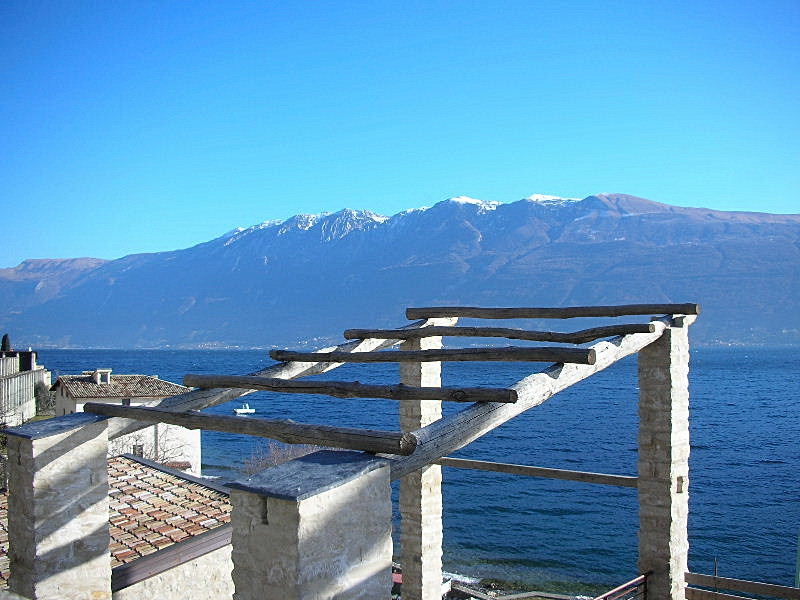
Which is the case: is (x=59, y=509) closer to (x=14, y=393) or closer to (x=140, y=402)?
(x=14, y=393)

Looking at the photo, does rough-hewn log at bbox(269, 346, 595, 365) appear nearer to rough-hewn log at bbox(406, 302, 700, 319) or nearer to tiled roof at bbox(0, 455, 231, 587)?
rough-hewn log at bbox(406, 302, 700, 319)

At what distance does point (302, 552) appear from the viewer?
3229 millimetres

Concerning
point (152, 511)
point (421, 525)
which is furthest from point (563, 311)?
point (152, 511)

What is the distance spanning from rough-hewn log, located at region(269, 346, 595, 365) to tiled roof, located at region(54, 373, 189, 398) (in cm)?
2486

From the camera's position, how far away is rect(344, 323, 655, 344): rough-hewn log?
6.51 m

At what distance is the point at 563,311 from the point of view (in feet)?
26.7

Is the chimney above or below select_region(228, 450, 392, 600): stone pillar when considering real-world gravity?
below

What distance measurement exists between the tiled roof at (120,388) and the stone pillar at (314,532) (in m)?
28.1

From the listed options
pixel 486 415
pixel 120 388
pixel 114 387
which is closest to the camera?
pixel 486 415

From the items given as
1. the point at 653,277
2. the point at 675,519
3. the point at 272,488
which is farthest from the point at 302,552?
the point at 653,277

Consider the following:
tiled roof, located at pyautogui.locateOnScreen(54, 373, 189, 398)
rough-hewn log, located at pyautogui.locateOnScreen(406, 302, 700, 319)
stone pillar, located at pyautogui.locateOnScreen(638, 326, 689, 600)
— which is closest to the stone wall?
rough-hewn log, located at pyautogui.locateOnScreen(406, 302, 700, 319)

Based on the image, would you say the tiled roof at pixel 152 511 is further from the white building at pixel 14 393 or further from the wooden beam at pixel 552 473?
the white building at pixel 14 393

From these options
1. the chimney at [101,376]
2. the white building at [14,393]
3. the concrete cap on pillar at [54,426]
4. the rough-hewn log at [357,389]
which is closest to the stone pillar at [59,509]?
the concrete cap on pillar at [54,426]

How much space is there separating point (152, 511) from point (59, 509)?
350 cm
